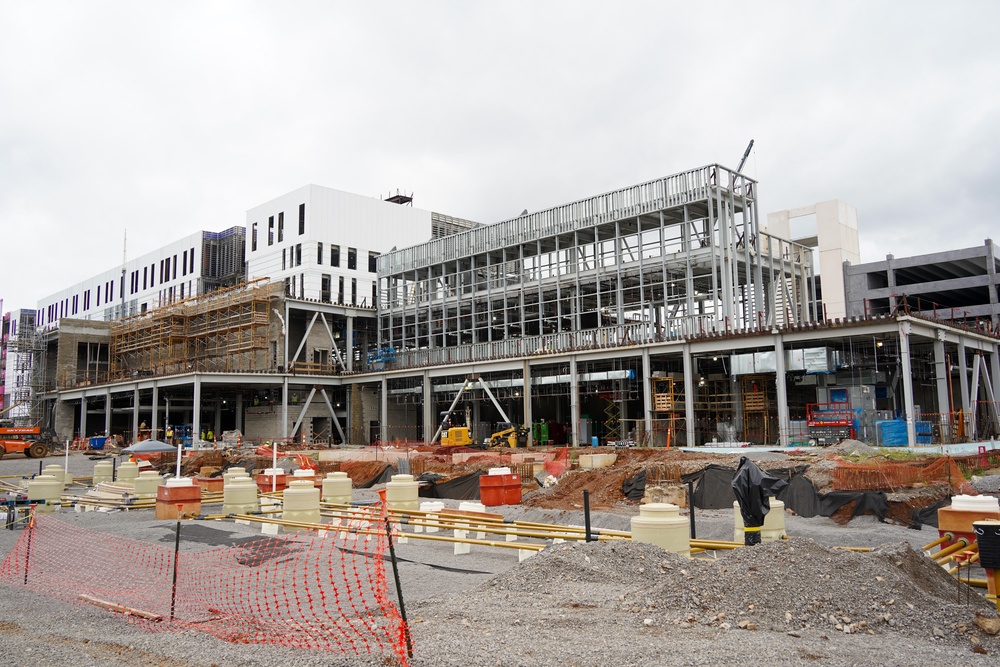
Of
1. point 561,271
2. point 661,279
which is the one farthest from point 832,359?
point 561,271

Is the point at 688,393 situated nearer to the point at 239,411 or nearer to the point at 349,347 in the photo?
the point at 349,347

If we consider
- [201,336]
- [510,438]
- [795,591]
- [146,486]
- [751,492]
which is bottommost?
[795,591]

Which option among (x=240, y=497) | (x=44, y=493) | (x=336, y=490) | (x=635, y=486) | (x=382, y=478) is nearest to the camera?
(x=240, y=497)

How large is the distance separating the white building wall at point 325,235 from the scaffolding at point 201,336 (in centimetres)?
565

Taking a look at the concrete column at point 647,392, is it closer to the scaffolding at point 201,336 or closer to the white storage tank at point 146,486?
the white storage tank at point 146,486

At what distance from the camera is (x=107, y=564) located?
1446 cm

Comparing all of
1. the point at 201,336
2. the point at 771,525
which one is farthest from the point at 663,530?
the point at 201,336

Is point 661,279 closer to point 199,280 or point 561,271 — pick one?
A: point 561,271

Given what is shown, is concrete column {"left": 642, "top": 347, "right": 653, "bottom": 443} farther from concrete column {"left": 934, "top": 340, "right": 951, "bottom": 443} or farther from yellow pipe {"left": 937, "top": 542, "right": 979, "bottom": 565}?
yellow pipe {"left": 937, "top": 542, "right": 979, "bottom": 565}

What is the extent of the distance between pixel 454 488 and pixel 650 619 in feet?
57.4

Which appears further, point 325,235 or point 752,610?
point 325,235

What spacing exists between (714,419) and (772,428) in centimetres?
369

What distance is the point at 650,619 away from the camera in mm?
8750

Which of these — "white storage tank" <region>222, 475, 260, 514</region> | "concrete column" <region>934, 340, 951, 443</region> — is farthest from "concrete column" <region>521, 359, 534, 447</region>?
"white storage tank" <region>222, 475, 260, 514</region>
